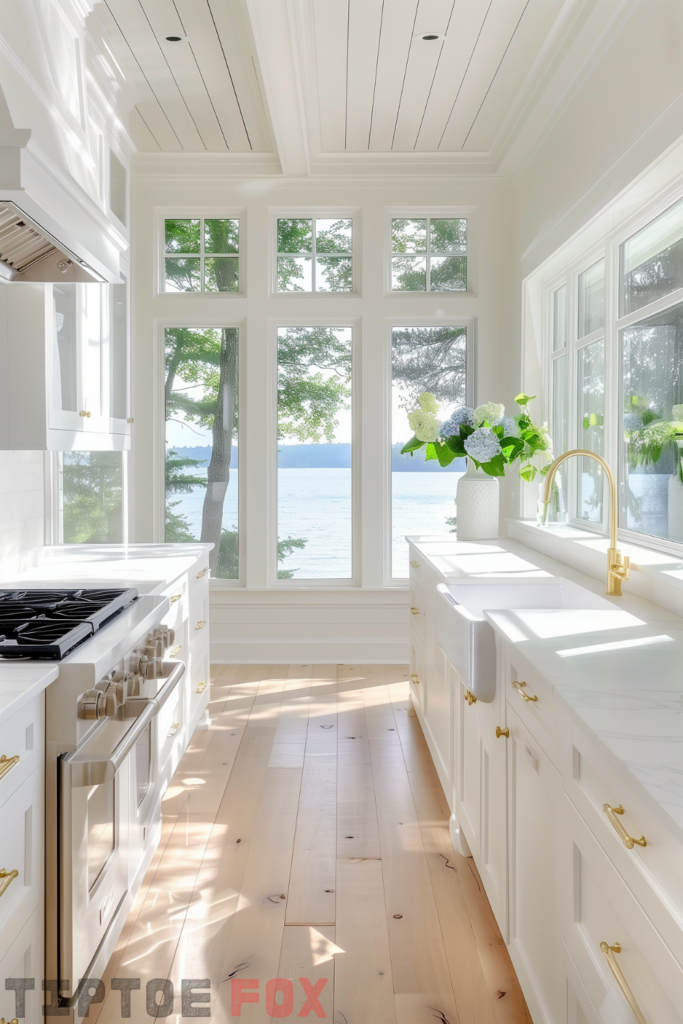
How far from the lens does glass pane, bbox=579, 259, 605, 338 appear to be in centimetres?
310

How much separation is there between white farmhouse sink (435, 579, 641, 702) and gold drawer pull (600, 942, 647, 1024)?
0.67 meters

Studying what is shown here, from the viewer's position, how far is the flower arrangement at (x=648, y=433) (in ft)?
7.70

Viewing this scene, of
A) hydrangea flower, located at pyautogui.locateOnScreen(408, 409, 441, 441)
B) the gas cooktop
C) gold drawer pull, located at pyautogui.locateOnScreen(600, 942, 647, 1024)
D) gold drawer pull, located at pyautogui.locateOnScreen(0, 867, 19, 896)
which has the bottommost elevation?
gold drawer pull, located at pyautogui.locateOnScreen(600, 942, 647, 1024)

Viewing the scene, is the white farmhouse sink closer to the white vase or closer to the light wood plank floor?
the light wood plank floor

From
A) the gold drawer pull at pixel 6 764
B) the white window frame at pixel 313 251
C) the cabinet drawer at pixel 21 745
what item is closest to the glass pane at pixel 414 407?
the white window frame at pixel 313 251

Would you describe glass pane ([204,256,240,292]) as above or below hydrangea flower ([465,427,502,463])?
above

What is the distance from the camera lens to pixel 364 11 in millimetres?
2822

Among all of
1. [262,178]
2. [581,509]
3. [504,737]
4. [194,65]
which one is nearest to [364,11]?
[194,65]

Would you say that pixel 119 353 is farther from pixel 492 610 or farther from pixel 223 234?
pixel 492 610

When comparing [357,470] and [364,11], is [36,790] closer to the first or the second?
[364,11]

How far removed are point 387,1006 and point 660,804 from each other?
118 centimetres

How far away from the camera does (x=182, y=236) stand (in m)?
4.53

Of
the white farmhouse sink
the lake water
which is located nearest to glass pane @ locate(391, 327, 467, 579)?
the lake water

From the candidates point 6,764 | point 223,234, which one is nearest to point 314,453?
point 223,234
